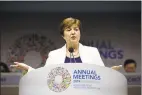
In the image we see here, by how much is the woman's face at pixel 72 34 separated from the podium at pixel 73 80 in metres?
0.20

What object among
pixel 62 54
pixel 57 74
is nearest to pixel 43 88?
pixel 57 74

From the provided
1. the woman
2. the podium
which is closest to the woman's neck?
the woman

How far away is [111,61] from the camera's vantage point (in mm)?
4348

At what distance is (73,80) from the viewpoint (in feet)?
6.72

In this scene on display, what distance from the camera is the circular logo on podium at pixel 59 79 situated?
6.71ft

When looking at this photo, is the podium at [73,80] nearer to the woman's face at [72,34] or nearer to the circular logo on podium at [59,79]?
the circular logo on podium at [59,79]

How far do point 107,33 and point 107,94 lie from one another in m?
2.43

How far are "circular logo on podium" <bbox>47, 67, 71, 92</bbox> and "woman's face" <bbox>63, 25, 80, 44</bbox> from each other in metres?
0.23

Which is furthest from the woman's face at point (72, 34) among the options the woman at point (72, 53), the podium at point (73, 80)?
the podium at point (73, 80)

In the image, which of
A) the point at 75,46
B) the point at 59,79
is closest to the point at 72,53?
the point at 75,46

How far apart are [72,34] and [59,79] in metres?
0.30

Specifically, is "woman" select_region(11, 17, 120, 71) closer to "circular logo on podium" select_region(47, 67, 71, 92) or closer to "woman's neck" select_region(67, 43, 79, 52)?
"woman's neck" select_region(67, 43, 79, 52)

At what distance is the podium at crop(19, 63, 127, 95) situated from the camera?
2037 mm

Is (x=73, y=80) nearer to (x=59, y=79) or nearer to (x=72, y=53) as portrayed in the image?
(x=59, y=79)
